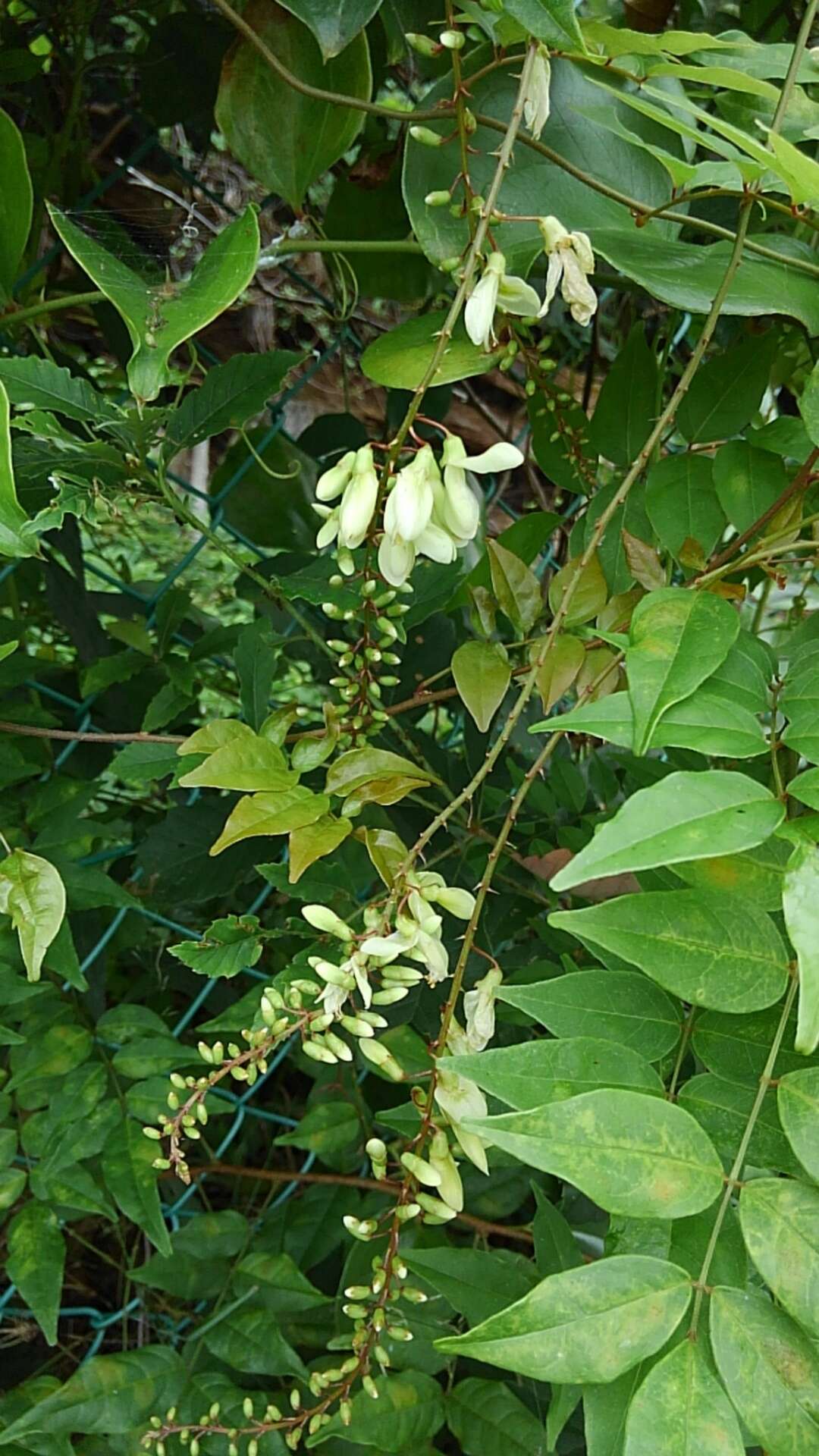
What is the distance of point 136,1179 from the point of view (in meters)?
0.78

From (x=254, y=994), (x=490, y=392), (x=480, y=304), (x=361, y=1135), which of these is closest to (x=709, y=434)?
(x=480, y=304)

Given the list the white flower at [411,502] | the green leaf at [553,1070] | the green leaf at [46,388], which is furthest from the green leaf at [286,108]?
the green leaf at [553,1070]

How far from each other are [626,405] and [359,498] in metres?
0.31

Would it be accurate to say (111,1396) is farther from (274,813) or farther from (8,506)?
(8,506)

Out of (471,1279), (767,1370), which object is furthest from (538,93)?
(471,1279)

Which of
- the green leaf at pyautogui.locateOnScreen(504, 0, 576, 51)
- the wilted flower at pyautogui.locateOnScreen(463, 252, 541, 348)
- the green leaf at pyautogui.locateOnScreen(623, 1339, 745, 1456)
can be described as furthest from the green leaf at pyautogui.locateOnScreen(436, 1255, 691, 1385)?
the green leaf at pyautogui.locateOnScreen(504, 0, 576, 51)

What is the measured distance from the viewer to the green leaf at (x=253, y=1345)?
0.81 m

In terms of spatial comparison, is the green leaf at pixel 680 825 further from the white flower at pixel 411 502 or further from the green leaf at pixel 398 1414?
the green leaf at pixel 398 1414

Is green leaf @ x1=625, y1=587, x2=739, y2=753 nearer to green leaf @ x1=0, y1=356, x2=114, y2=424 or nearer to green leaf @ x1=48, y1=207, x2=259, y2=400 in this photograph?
green leaf @ x1=48, y1=207, x2=259, y2=400

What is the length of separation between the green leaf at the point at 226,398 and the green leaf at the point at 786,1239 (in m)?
0.47

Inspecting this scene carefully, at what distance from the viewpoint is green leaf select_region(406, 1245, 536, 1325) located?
2.17 ft

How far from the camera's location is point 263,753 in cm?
60

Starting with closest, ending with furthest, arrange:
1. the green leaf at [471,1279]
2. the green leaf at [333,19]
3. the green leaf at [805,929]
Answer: the green leaf at [805,929] → the green leaf at [333,19] → the green leaf at [471,1279]

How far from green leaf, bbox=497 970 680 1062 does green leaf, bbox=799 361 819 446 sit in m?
0.25
